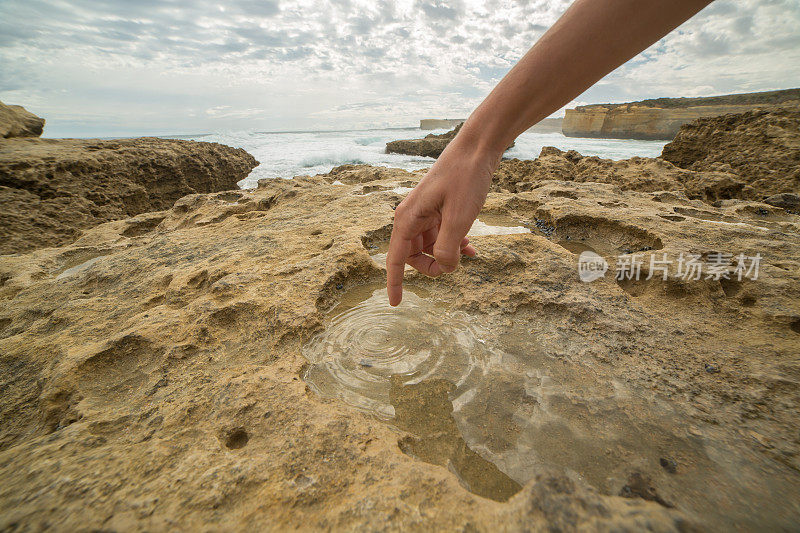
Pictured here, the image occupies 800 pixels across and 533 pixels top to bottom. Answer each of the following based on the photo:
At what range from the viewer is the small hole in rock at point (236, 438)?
1.24 meters

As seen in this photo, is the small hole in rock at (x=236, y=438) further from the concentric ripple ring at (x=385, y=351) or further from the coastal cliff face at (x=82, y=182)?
the coastal cliff face at (x=82, y=182)

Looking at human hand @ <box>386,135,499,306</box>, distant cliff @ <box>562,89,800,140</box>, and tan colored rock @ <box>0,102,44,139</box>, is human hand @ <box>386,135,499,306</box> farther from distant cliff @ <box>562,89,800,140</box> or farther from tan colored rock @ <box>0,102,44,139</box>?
distant cliff @ <box>562,89,800,140</box>

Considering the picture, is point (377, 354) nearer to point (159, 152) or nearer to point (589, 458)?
point (589, 458)

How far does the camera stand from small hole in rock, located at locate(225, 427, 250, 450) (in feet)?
4.08

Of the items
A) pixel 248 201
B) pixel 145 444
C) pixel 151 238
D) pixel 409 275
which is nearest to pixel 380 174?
pixel 248 201

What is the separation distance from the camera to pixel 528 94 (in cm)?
111

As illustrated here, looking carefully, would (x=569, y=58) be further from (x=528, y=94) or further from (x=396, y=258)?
(x=396, y=258)

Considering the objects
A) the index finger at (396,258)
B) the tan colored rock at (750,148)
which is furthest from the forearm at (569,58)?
the tan colored rock at (750,148)

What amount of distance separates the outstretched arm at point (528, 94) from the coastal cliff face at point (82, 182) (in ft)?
20.5

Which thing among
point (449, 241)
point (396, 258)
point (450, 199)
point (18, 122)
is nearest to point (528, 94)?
point (450, 199)

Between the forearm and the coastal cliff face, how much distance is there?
647 centimetres

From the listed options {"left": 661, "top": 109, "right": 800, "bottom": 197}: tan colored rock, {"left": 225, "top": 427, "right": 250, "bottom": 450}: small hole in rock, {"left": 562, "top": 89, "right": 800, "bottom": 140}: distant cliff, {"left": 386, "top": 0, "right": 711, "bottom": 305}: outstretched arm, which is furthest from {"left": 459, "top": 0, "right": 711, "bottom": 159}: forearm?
{"left": 562, "top": 89, "right": 800, "bottom": 140}: distant cliff

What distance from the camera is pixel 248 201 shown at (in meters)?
5.00

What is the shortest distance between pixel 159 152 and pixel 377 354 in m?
8.16
